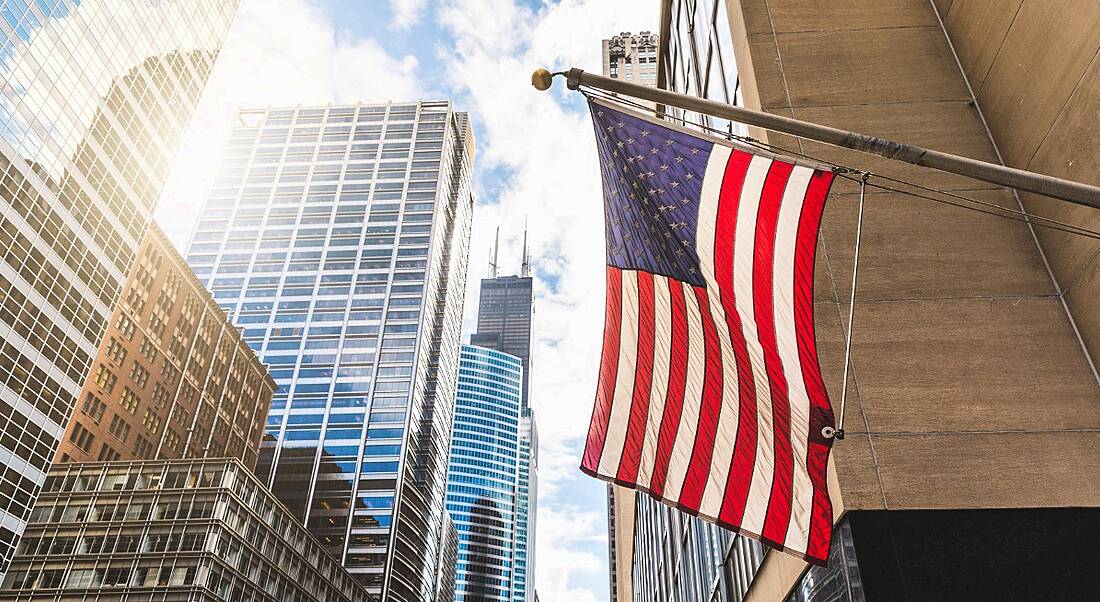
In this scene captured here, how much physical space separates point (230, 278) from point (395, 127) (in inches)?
2041

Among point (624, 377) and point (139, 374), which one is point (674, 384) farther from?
point (139, 374)

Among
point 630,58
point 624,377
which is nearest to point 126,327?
point 624,377

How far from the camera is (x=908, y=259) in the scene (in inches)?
404

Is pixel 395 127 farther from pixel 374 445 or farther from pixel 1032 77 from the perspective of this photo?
pixel 1032 77

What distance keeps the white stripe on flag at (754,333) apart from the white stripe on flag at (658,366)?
3.14 feet

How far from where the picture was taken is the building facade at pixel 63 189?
5253 centimetres

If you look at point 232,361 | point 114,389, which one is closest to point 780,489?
point 114,389

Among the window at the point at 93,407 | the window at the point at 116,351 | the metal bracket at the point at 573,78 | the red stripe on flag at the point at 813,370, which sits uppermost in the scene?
the window at the point at 116,351

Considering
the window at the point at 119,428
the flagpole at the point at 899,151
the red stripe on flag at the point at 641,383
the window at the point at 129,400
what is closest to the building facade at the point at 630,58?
the window at the point at 129,400

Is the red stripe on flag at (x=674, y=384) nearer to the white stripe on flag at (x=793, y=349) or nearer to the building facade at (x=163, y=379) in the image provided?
the white stripe on flag at (x=793, y=349)

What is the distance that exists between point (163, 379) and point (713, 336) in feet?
318

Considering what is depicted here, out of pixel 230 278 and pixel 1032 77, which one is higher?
pixel 230 278

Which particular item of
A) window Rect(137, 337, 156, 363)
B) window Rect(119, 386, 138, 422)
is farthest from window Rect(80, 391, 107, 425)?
window Rect(137, 337, 156, 363)

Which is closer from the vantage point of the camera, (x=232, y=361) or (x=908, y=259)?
(x=908, y=259)
